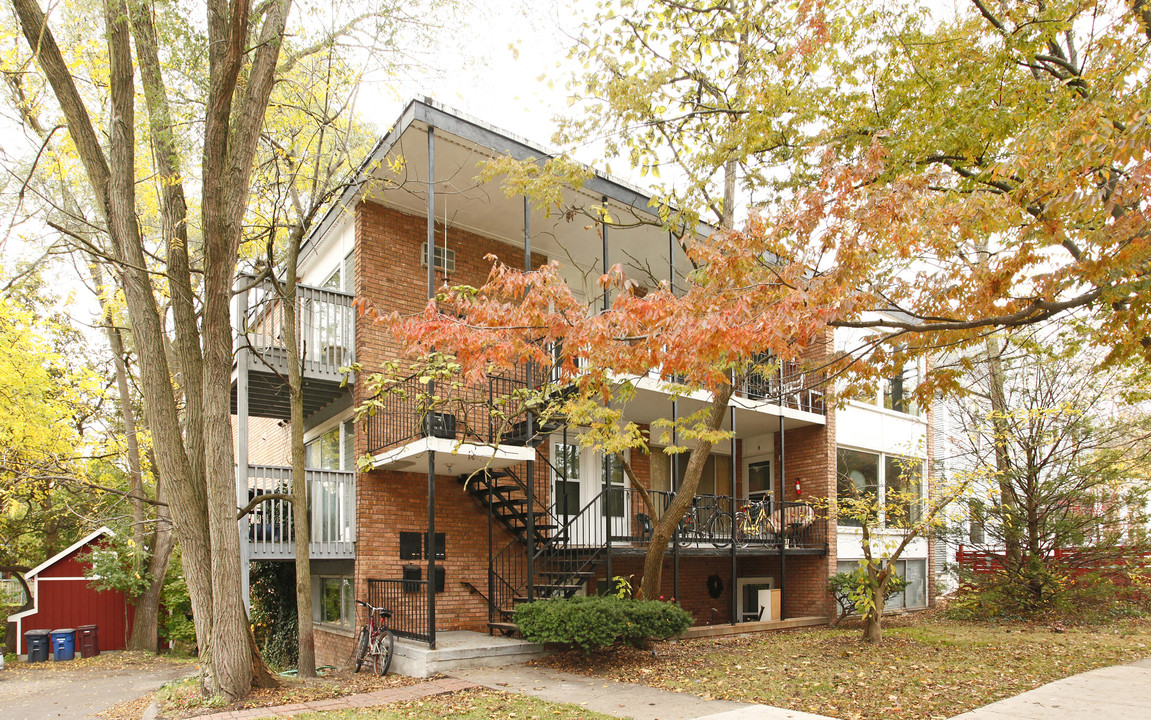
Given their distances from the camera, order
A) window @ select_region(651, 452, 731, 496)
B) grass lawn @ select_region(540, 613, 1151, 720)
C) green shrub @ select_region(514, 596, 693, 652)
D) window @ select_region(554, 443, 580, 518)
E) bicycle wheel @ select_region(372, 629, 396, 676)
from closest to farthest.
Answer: grass lawn @ select_region(540, 613, 1151, 720) → green shrub @ select_region(514, 596, 693, 652) → bicycle wheel @ select_region(372, 629, 396, 676) → window @ select_region(554, 443, 580, 518) → window @ select_region(651, 452, 731, 496)

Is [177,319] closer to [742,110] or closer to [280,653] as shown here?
[742,110]

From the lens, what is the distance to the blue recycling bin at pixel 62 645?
1775cm

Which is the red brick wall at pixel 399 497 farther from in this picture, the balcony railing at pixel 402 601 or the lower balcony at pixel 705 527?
the lower balcony at pixel 705 527

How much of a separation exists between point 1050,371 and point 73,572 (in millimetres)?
23658

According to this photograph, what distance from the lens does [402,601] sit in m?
12.5

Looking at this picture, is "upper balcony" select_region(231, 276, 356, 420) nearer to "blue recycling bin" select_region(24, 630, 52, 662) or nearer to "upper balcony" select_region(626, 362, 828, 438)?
"upper balcony" select_region(626, 362, 828, 438)

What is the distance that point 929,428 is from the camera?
2138 centimetres

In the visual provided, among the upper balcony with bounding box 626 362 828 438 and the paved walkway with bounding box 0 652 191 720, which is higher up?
the upper balcony with bounding box 626 362 828 438

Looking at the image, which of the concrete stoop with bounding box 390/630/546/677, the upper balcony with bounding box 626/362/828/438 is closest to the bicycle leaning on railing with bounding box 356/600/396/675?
the concrete stoop with bounding box 390/630/546/677

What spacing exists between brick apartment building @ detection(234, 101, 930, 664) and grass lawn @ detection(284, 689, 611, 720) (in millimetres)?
2163

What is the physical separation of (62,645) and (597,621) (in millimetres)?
14363

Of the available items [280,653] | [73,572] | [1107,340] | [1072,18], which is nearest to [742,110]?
[1072,18]

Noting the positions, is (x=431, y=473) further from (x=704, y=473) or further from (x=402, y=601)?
(x=704, y=473)

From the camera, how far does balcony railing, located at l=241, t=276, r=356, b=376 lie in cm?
1269
